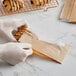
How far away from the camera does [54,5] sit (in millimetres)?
950

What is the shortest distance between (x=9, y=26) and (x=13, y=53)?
0.42 feet

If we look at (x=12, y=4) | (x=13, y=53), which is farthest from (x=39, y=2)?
(x=13, y=53)

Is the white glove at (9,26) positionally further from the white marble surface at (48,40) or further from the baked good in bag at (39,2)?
the baked good in bag at (39,2)

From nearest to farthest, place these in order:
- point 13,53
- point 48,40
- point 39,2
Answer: point 13,53 → point 48,40 → point 39,2

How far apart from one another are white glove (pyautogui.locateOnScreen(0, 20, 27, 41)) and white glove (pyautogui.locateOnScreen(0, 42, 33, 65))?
2.1 inches

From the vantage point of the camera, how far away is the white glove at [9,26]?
30.0 inches

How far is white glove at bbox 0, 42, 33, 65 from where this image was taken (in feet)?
2.28

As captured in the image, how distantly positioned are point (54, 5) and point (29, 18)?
0.45 ft

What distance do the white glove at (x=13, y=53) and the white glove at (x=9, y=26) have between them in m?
0.05

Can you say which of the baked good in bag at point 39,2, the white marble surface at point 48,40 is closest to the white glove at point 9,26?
the white marble surface at point 48,40

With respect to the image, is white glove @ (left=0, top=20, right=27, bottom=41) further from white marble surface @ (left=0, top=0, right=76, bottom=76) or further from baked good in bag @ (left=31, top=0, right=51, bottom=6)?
baked good in bag @ (left=31, top=0, right=51, bottom=6)

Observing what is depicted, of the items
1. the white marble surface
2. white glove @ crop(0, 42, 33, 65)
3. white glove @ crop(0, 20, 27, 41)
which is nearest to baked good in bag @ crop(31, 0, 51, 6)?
the white marble surface

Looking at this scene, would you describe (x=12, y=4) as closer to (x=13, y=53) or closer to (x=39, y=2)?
(x=39, y=2)

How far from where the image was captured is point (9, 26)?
2.56ft
